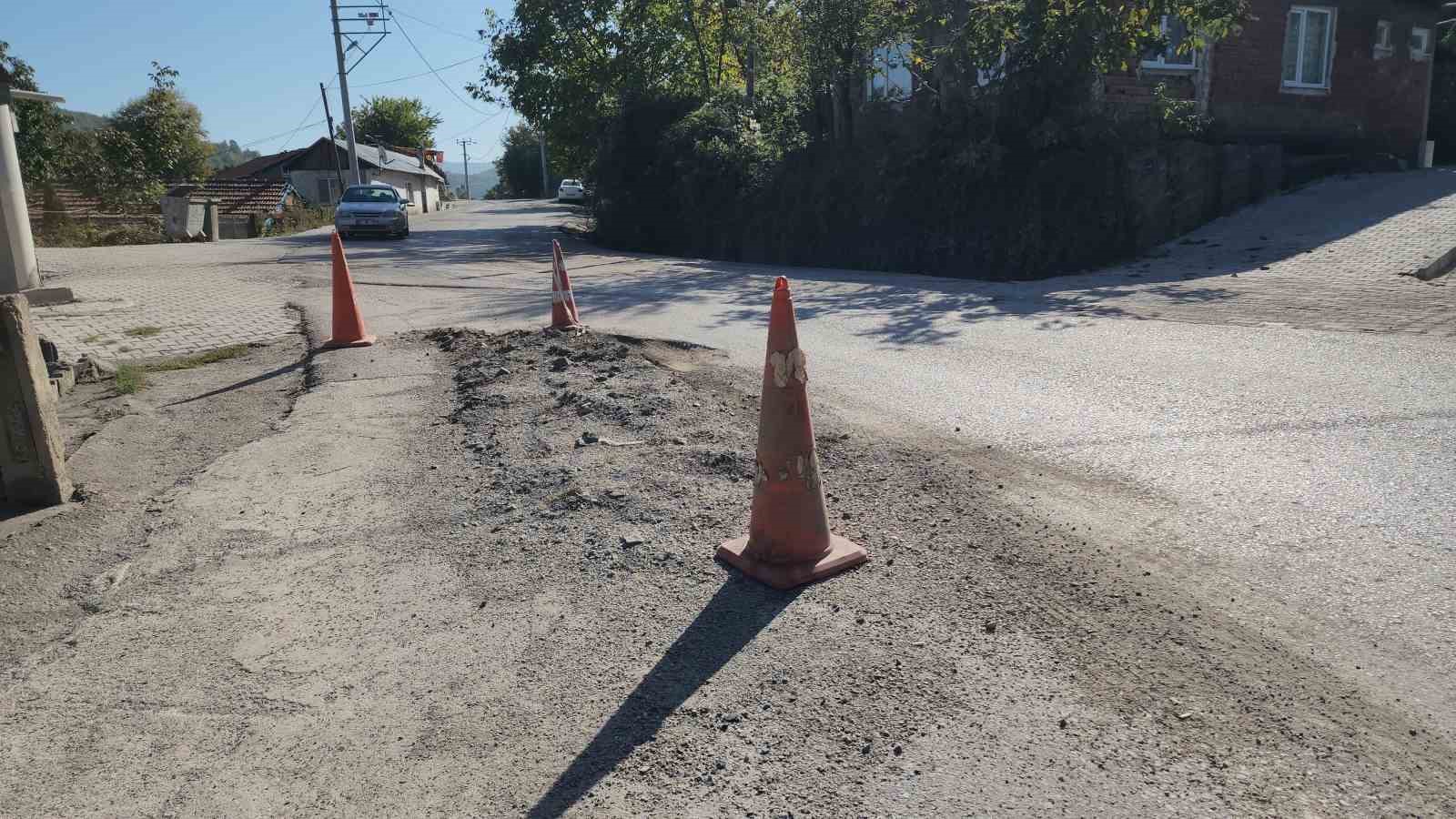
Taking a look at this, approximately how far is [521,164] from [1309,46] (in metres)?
84.4

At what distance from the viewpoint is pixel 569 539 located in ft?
13.1

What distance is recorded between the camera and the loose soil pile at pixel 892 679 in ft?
7.81

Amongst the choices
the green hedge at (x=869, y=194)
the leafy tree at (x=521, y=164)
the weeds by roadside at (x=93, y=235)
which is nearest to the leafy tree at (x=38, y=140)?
the weeds by roadside at (x=93, y=235)

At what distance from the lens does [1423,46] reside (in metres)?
20.3

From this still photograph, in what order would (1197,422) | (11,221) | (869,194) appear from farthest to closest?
1. (869,194)
2. (11,221)
3. (1197,422)

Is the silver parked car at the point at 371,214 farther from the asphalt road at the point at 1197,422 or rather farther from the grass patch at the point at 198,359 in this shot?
the grass patch at the point at 198,359

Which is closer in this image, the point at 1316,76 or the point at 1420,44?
the point at 1316,76

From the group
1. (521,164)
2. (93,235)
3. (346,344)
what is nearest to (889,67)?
(346,344)

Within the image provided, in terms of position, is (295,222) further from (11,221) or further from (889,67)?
(889,67)

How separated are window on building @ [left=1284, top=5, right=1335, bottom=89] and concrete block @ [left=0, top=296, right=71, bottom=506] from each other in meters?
20.9

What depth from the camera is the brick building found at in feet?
58.9

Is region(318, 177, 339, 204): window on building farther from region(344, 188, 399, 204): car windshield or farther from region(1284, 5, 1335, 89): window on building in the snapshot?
region(1284, 5, 1335, 89): window on building

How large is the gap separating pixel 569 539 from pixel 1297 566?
109 inches

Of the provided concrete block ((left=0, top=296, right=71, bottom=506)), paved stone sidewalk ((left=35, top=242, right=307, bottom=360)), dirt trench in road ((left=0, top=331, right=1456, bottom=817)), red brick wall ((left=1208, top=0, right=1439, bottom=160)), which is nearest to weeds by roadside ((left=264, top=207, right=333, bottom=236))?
paved stone sidewalk ((left=35, top=242, right=307, bottom=360))
